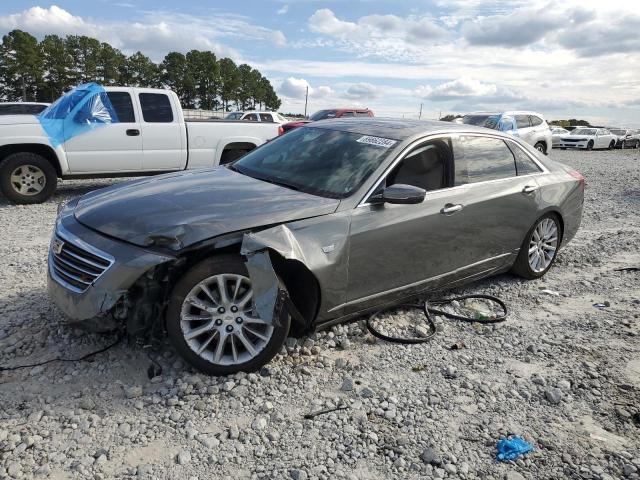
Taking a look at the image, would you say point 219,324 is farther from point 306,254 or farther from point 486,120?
point 486,120

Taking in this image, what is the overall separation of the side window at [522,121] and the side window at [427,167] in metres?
13.5

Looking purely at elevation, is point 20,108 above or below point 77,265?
above

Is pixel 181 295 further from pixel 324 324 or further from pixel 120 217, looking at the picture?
pixel 324 324

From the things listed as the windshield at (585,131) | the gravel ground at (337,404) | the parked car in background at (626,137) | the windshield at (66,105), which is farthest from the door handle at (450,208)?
the parked car in background at (626,137)

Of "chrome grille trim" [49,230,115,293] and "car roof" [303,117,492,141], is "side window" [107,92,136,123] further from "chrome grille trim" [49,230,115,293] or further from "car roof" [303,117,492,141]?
"chrome grille trim" [49,230,115,293]

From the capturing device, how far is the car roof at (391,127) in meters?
4.31

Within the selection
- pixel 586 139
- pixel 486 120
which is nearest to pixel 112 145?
pixel 486 120

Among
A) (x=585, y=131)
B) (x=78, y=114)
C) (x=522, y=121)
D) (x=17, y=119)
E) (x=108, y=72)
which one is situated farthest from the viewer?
(x=108, y=72)

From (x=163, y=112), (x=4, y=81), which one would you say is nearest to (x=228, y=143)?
(x=163, y=112)

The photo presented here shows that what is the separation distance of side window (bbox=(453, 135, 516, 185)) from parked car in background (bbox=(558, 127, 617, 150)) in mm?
28062

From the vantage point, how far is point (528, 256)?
5.28 meters

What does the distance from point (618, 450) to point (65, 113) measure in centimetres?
864

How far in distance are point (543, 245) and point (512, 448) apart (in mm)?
3176

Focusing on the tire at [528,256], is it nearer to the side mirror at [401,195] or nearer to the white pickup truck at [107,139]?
the side mirror at [401,195]
